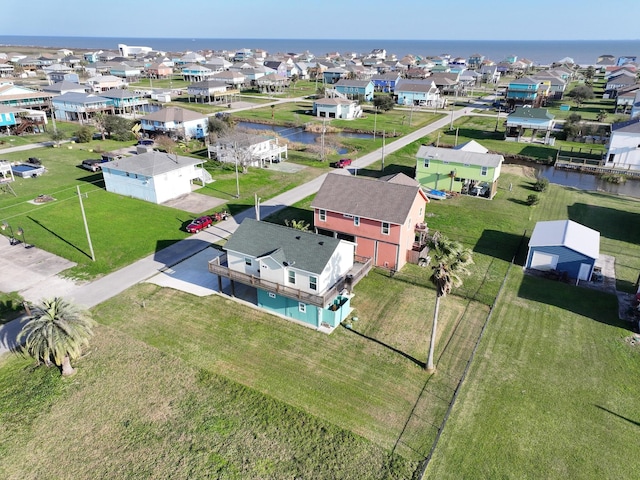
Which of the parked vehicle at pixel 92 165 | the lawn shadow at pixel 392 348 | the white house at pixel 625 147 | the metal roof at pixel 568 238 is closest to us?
the lawn shadow at pixel 392 348

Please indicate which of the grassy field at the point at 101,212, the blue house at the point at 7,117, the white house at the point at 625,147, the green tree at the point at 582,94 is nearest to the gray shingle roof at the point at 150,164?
the grassy field at the point at 101,212

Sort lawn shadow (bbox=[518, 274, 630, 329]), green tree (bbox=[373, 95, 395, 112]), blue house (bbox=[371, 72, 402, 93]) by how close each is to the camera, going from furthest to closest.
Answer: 1. blue house (bbox=[371, 72, 402, 93])
2. green tree (bbox=[373, 95, 395, 112])
3. lawn shadow (bbox=[518, 274, 630, 329])

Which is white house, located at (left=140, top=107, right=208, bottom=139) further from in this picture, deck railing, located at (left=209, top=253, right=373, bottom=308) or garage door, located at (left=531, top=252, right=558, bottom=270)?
garage door, located at (left=531, top=252, right=558, bottom=270)

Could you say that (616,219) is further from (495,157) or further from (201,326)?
(201,326)

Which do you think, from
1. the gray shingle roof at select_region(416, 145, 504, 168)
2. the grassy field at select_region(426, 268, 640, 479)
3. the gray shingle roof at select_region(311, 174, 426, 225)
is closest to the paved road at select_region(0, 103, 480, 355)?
the gray shingle roof at select_region(311, 174, 426, 225)

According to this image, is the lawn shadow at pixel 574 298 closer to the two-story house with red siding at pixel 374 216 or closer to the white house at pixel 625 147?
the two-story house with red siding at pixel 374 216

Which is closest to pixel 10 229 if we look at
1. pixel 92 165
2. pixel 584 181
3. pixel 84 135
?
pixel 92 165
